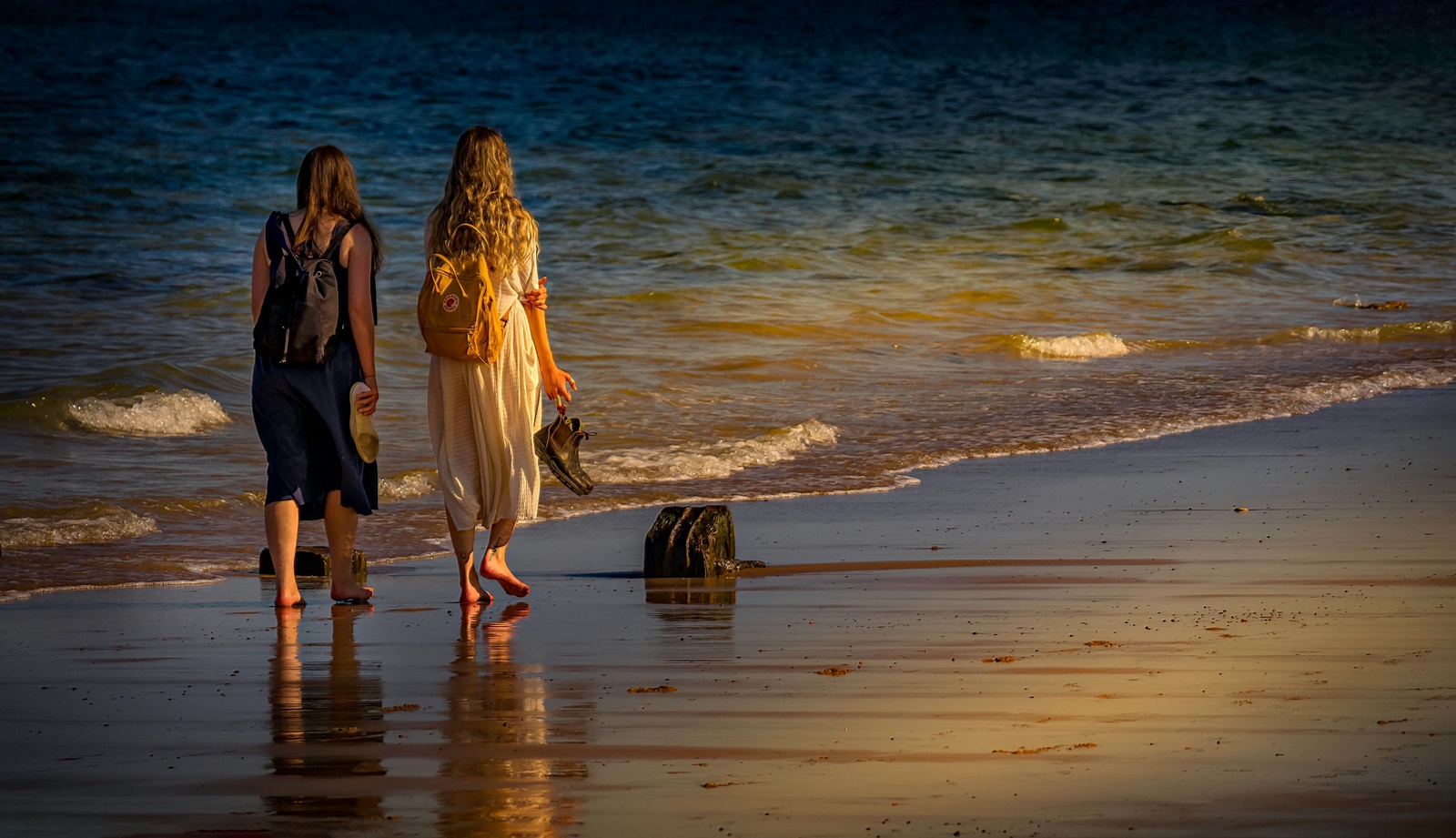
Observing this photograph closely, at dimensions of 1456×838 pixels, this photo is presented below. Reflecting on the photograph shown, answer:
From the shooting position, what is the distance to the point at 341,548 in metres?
5.98

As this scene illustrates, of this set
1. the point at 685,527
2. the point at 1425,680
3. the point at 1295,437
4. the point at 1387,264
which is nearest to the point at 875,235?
the point at 1387,264

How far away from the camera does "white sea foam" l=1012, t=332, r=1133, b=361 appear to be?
14.9 meters

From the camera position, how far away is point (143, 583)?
6.56 m

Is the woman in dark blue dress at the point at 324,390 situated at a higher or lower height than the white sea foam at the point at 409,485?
higher

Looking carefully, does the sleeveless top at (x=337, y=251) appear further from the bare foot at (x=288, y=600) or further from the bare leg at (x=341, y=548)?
the bare foot at (x=288, y=600)

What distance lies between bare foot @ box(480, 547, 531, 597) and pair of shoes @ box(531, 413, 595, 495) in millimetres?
373

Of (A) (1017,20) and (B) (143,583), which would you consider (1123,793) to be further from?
(A) (1017,20)

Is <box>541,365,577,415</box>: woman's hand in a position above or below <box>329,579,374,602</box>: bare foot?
above

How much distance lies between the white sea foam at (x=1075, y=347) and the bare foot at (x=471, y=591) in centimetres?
957

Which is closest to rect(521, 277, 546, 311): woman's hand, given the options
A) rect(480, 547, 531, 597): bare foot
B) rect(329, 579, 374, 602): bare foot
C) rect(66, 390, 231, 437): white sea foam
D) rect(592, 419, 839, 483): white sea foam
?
rect(480, 547, 531, 597): bare foot

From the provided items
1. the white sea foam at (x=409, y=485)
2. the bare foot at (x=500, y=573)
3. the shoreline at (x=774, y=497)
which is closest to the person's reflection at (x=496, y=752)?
the bare foot at (x=500, y=573)

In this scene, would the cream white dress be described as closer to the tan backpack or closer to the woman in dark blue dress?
the tan backpack

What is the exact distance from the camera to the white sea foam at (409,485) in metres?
8.78

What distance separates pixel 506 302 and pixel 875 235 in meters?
18.7
